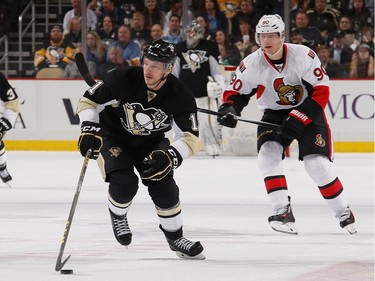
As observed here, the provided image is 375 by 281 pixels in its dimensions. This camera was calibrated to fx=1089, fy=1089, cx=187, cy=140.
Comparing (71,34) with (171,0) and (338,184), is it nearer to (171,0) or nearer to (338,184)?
(171,0)

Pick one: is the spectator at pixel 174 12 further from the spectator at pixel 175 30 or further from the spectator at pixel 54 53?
the spectator at pixel 54 53

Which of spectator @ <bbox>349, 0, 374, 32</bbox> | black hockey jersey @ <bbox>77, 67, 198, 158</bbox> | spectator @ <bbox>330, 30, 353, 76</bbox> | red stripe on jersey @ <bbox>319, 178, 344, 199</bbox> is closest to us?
black hockey jersey @ <bbox>77, 67, 198, 158</bbox>

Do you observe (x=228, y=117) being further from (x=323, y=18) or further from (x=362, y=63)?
(x=323, y=18)

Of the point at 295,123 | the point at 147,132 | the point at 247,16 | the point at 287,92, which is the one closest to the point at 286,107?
the point at 287,92

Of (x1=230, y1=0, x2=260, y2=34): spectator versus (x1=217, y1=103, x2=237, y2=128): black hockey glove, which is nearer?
(x1=217, y1=103, x2=237, y2=128): black hockey glove

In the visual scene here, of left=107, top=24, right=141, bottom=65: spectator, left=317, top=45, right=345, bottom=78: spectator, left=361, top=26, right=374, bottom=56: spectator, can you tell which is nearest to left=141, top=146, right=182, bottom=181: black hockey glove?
left=317, top=45, right=345, bottom=78: spectator

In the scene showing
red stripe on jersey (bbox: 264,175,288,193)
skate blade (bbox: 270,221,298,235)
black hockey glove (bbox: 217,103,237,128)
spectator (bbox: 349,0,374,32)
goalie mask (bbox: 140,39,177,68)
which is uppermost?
goalie mask (bbox: 140,39,177,68)

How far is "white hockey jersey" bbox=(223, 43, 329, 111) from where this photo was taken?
5.53 metres

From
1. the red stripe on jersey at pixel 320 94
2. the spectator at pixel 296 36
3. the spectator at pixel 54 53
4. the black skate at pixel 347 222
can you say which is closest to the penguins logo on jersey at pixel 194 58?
the spectator at pixel 296 36

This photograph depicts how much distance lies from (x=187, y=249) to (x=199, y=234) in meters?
0.87

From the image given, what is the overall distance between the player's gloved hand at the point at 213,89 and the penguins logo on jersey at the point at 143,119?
5.67 metres

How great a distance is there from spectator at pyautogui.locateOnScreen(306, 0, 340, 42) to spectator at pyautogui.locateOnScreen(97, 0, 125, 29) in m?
2.03

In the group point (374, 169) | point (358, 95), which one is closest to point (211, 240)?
point (374, 169)

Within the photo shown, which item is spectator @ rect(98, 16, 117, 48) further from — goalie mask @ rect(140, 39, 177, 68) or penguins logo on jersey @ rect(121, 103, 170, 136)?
goalie mask @ rect(140, 39, 177, 68)
